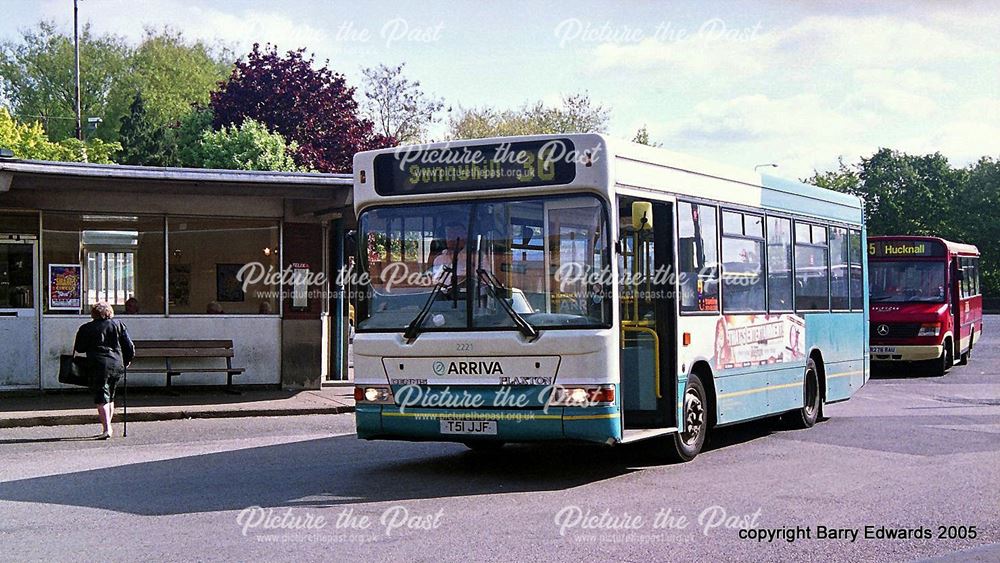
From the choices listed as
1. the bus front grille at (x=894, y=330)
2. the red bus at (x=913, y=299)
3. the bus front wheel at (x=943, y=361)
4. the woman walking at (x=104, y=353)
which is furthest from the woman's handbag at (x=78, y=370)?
the bus front wheel at (x=943, y=361)

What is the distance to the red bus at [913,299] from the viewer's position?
25375 mm

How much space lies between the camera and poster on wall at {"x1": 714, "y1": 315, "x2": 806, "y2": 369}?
12531 millimetres

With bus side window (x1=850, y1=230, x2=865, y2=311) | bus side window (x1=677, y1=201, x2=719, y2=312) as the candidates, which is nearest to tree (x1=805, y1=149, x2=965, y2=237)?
bus side window (x1=850, y1=230, x2=865, y2=311)

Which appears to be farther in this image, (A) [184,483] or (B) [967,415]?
(B) [967,415]

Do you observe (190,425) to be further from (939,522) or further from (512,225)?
(939,522)

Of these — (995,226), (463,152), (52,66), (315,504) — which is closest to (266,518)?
(315,504)

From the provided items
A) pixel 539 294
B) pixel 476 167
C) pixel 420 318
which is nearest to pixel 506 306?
pixel 539 294

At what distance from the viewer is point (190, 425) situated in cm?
1593

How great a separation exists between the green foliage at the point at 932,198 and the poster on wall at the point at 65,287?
73808mm

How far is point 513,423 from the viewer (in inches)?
407

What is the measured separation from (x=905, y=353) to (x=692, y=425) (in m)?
15.1

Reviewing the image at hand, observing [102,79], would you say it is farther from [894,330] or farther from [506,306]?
[506,306]

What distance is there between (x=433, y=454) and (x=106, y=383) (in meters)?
4.45

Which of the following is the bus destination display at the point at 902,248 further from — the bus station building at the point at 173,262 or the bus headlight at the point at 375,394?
the bus headlight at the point at 375,394
